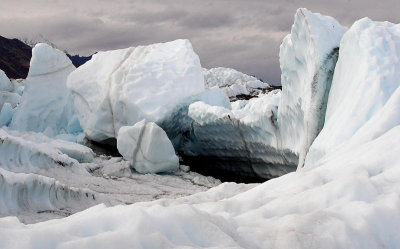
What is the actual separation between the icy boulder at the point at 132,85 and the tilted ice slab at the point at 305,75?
4.72 metres

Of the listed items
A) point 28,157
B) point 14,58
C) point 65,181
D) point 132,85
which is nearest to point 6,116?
point 132,85

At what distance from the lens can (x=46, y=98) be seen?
16.5 metres

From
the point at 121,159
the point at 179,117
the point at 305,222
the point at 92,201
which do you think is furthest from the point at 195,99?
the point at 305,222

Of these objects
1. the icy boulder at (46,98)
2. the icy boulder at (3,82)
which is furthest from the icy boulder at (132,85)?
the icy boulder at (3,82)

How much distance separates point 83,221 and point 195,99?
1128cm

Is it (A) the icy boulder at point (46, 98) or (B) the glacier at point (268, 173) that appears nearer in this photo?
(B) the glacier at point (268, 173)

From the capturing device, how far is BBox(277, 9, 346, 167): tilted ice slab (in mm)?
7570

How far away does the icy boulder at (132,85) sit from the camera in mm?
13048

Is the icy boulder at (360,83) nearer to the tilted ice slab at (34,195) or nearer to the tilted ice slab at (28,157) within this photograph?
the tilted ice slab at (34,195)

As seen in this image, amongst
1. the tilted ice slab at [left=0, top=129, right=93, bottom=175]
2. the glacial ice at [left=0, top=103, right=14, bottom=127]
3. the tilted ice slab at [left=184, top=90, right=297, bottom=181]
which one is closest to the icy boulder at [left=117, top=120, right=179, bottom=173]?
the tilted ice slab at [left=184, top=90, right=297, bottom=181]

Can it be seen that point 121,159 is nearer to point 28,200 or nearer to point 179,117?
point 179,117

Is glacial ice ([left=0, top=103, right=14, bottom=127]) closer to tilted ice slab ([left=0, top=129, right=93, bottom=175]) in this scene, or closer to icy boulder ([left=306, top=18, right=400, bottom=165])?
tilted ice slab ([left=0, top=129, right=93, bottom=175])

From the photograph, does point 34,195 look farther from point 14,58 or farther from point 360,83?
point 14,58

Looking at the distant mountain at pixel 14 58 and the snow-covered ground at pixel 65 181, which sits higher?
the snow-covered ground at pixel 65 181
